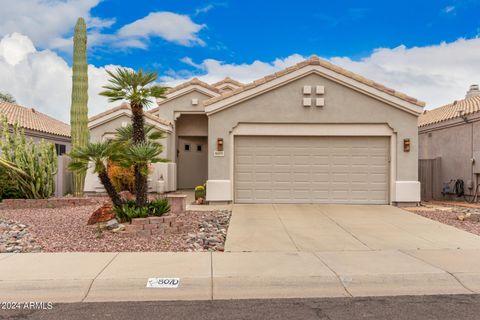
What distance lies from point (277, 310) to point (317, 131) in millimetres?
9455

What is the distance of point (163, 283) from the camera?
220 inches

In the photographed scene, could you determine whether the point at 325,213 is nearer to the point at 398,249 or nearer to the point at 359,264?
the point at 398,249

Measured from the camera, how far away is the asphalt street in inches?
185

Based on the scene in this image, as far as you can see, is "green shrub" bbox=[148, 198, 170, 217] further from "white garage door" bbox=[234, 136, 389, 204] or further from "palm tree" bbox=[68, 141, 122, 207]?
"white garage door" bbox=[234, 136, 389, 204]

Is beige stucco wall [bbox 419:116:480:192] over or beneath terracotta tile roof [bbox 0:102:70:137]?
beneath

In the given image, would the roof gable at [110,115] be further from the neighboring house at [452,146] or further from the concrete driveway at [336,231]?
the neighboring house at [452,146]

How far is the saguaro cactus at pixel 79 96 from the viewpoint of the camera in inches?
596

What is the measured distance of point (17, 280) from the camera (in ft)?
18.4

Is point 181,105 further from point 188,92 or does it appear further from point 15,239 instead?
point 15,239

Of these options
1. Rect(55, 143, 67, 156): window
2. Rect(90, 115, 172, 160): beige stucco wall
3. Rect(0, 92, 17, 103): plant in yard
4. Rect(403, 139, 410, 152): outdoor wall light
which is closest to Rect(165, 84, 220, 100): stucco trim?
Rect(90, 115, 172, 160): beige stucco wall

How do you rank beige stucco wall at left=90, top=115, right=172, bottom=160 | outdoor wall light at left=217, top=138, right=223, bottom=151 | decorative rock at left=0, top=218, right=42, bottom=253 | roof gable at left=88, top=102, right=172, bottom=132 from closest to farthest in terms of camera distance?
decorative rock at left=0, top=218, right=42, bottom=253 < outdoor wall light at left=217, top=138, right=223, bottom=151 < roof gable at left=88, top=102, right=172, bottom=132 < beige stucco wall at left=90, top=115, right=172, bottom=160

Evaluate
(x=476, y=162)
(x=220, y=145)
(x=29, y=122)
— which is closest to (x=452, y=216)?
(x=476, y=162)

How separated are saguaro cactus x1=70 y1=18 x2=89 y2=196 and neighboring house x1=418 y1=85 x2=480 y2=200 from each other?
564 inches

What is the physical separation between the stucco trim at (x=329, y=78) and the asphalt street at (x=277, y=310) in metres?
9.17
